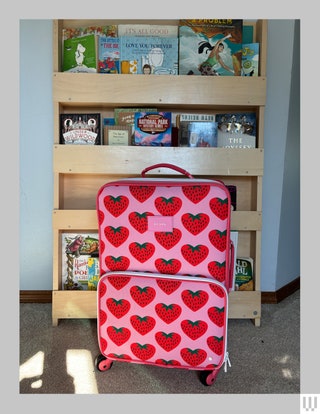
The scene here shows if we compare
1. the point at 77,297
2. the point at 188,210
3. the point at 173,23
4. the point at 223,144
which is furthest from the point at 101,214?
the point at 173,23

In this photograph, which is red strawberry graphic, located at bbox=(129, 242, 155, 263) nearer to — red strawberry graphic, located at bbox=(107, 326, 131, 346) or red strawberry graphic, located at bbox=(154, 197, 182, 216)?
red strawberry graphic, located at bbox=(154, 197, 182, 216)

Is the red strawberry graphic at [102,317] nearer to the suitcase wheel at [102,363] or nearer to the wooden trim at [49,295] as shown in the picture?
the suitcase wheel at [102,363]

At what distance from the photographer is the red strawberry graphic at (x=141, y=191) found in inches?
49.9

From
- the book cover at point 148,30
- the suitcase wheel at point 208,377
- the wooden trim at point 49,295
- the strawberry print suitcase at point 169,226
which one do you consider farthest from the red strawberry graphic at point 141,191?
the wooden trim at point 49,295

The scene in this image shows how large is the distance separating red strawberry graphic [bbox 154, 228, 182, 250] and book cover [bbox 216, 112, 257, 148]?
2.12ft

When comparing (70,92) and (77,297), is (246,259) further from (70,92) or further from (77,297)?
(70,92)

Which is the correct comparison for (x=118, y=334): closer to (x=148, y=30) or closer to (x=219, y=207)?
(x=219, y=207)

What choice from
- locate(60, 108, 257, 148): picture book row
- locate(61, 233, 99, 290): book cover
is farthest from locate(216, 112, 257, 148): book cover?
locate(61, 233, 99, 290): book cover

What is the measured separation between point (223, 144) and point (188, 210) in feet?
2.04

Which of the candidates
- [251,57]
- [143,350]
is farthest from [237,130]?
[143,350]

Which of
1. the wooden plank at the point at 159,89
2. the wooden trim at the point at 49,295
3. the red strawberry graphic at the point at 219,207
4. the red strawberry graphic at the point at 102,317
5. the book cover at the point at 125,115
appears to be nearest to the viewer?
the red strawberry graphic at the point at 219,207

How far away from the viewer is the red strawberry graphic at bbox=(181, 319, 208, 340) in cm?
127

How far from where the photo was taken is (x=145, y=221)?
1274mm

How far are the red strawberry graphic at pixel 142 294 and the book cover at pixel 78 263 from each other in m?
0.56
